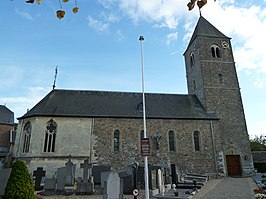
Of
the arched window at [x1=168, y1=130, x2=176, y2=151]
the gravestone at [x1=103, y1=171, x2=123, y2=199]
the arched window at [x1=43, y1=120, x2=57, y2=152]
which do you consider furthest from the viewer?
the arched window at [x1=168, y1=130, x2=176, y2=151]

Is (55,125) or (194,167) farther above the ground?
(55,125)

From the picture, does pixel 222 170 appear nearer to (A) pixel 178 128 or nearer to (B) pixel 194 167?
(B) pixel 194 167

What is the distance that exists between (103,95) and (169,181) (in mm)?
11364

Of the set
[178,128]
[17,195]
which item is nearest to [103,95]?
[178,128]

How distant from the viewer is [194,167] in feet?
63.6

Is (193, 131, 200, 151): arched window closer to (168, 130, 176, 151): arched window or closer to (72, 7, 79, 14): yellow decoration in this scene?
(168, 130, 176, 151): arched window

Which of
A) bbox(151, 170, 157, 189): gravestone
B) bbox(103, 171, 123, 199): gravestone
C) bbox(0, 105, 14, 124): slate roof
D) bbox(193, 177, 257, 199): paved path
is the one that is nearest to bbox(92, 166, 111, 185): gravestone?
bbox(151, 170, 157, 189): gravestone

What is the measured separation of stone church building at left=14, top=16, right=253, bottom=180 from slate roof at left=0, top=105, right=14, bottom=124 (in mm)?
15955

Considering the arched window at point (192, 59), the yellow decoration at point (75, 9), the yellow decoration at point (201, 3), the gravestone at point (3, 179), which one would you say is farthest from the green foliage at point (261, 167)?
the yellow decoration at point (75, 9)

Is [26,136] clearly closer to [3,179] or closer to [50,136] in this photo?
[50,136]

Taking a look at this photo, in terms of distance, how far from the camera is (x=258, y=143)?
42.7 m

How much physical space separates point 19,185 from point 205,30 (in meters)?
24.5

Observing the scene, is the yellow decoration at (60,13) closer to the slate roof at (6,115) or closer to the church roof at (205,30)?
the church roof at (205,30)

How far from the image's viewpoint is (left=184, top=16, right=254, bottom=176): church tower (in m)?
20.8
